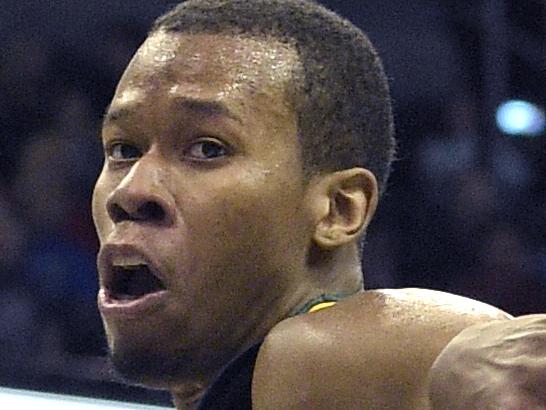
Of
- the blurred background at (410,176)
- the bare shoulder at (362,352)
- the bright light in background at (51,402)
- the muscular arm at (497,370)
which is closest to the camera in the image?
the muscular arm at (497,370)

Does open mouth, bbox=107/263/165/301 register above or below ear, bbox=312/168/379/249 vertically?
below

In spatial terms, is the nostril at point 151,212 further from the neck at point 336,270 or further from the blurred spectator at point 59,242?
the blurred spectator at point 59,242

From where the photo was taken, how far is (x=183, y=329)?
93cm

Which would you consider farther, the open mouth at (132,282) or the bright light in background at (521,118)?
the bright light in background at (521,118)

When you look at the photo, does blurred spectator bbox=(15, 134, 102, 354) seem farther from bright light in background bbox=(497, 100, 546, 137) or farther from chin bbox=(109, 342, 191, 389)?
chin bbox=(109, 342, 191, 389)

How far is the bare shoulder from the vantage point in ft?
2.78

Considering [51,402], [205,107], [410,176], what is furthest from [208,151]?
[410,176]

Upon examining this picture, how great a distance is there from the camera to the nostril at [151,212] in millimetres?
926

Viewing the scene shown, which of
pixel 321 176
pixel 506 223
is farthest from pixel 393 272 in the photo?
pixel 321 176

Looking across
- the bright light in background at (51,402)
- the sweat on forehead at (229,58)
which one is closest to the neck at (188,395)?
the sweat on forehead at (229,58)

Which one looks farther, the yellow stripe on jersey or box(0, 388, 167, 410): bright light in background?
box(0, 388, 167, 410): bright light in background

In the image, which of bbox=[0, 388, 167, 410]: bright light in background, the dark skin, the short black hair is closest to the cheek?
the dark skin

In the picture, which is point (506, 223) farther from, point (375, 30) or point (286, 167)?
point (286, 167)

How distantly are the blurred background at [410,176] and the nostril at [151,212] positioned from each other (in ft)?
5.68
